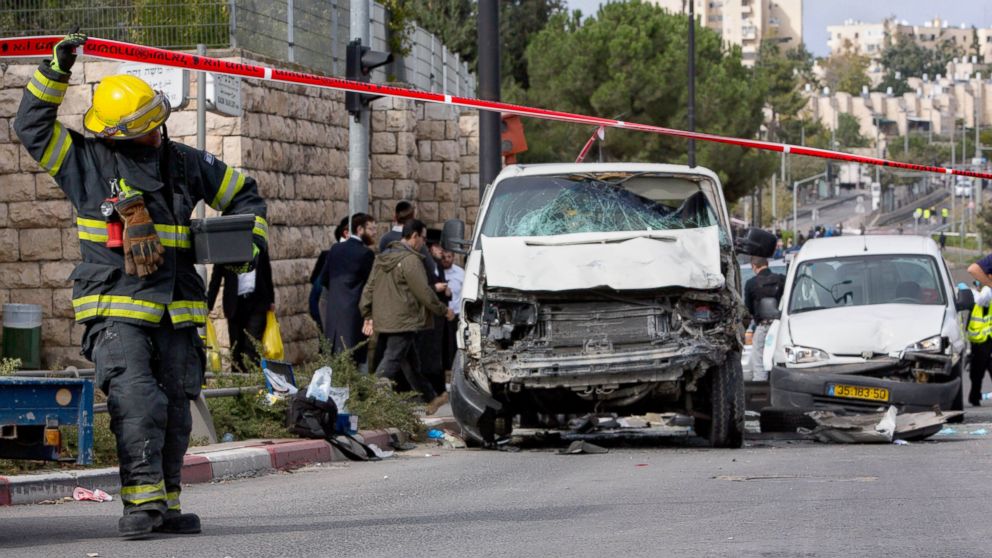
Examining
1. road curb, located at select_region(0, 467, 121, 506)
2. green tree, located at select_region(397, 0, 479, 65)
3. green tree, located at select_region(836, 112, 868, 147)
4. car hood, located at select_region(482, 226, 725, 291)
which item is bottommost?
road curb, located at select_region(0, 467, 121, 506)

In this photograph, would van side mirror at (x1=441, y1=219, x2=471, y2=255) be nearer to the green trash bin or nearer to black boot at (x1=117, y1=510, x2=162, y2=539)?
the green trash bin

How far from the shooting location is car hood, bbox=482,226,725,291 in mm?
10508

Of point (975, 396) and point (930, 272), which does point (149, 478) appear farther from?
point (975, 396)

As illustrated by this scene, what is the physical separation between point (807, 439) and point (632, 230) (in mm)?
2458

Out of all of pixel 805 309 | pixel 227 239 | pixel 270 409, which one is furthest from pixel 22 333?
pixel 227 239

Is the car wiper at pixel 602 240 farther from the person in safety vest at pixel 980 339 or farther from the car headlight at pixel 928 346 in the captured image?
the person in safety vest at pixel 980 339

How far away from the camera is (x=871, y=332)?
1286 cm

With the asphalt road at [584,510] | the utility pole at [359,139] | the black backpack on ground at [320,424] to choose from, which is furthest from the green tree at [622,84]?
the asphalt road at [584,510]

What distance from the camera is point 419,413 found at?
13.7 m

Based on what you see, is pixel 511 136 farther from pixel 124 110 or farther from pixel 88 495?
pixel 124 110

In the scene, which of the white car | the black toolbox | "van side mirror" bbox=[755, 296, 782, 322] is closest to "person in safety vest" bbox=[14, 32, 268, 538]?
the black toolbox

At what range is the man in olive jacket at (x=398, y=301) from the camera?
44.7ft

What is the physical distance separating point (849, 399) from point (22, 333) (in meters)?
7.94

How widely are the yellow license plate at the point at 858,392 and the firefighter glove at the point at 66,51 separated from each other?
7536mm
